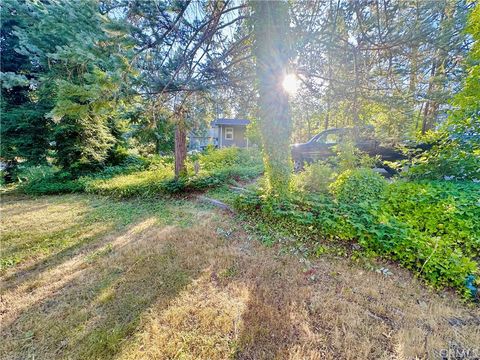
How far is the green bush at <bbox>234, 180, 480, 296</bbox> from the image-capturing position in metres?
2.23

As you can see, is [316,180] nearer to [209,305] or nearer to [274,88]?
[274,88]

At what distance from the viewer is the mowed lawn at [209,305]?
160 centimetres

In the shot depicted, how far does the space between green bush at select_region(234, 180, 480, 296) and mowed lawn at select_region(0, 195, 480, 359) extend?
0.26 meters

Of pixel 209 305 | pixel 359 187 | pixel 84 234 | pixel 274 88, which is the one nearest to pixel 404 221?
pixel 359 187

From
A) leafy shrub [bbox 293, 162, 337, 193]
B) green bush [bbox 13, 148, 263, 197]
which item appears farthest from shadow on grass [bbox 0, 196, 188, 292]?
leafy shrub [bbox 293, 162, 337, 193]

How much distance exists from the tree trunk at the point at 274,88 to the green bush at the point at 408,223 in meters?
0.66

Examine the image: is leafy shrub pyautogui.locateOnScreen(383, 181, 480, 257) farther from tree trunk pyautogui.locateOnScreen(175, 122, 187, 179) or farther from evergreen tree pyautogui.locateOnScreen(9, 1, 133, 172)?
tree trunk pyautogui.locateOnScreen(175, 122, 187, 179)

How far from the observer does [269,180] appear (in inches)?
158

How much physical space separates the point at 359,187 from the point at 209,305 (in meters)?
2.98

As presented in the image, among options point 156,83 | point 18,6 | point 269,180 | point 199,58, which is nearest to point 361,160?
point 269,180

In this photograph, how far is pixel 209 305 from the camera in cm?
203

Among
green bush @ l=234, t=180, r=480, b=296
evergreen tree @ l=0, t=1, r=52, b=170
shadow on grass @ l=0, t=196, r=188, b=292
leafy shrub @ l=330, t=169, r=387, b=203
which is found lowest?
shadow on grass @ l=0, t=196, r=188, b=292

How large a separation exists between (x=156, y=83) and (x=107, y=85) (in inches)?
44.8

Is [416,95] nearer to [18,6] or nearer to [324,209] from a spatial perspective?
[324,209]
